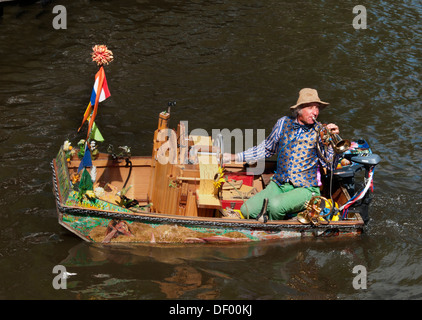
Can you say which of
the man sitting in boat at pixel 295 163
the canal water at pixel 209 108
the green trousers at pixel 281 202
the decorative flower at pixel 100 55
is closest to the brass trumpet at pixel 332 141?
the man sitting in boat at pixel 295 163

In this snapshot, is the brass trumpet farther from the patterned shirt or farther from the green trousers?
the green trousers

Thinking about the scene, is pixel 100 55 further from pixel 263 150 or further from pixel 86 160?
pixel 263 150

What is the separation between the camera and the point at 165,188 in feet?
Result: 26.4

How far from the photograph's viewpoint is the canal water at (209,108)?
7746 mm

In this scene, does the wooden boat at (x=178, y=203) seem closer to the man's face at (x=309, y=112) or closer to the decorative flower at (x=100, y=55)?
the man's face at (x=309, y=112)

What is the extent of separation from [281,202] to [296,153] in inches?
29.7

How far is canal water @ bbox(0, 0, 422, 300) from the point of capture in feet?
25.4

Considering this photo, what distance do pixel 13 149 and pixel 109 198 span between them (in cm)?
331

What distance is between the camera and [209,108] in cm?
1255

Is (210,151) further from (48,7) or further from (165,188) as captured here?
(48,7)

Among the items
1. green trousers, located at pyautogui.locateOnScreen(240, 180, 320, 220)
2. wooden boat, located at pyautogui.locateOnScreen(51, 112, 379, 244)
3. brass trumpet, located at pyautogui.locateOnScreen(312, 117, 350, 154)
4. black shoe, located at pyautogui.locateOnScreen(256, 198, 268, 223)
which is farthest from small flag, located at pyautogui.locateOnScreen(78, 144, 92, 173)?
brass trumpet, located at pyautogui.locateOnScreen(312, 117, 350, 154)

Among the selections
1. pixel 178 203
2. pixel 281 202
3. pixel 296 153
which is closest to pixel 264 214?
pixel 281 202
